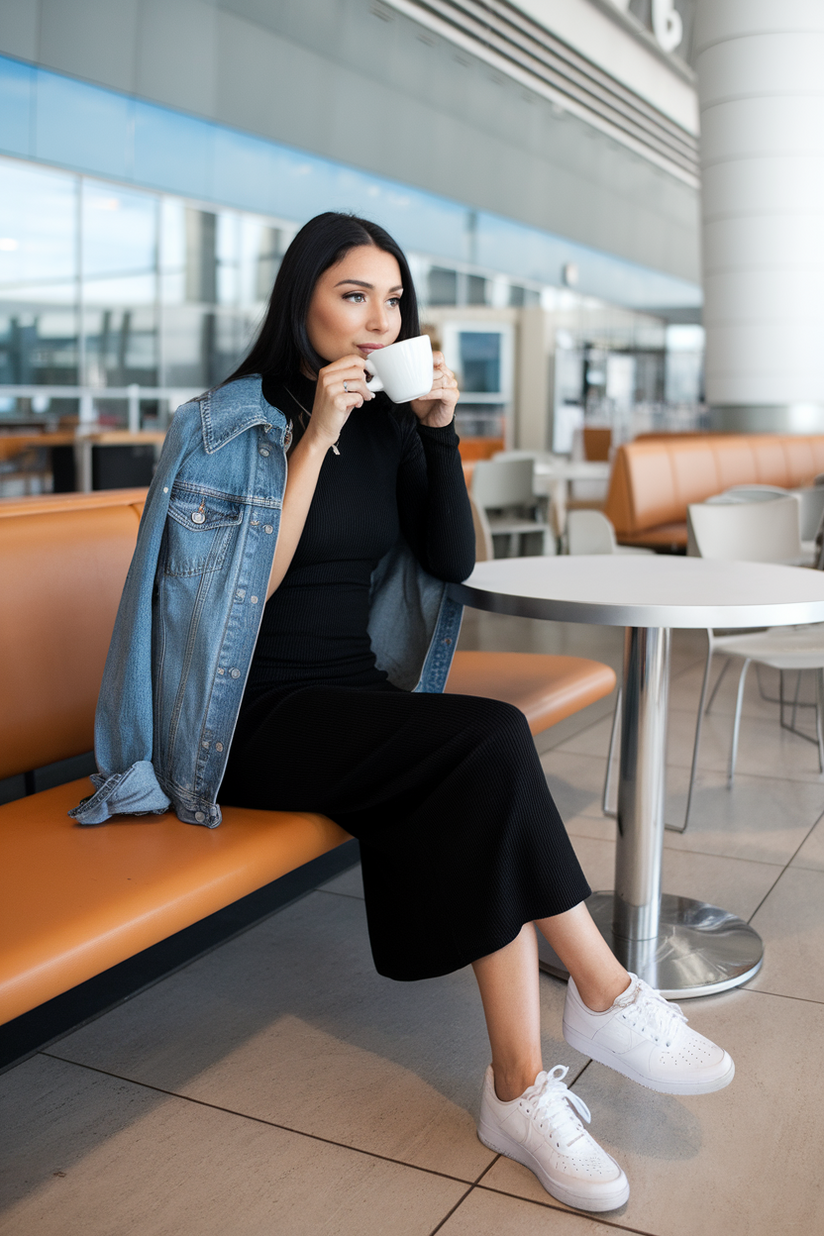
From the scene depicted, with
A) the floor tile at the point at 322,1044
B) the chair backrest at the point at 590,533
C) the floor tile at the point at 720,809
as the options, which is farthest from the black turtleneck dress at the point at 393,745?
the chair backrest at the point at 590,533

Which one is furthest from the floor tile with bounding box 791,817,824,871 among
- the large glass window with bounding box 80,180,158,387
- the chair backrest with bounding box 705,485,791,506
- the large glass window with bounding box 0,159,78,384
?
the large glass window with bounding box 80,180,158,387

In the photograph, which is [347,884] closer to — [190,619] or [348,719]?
[348,719]

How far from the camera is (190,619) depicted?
5.27ft

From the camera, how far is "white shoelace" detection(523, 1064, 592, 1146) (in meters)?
1.41

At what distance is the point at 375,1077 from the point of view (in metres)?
1.68

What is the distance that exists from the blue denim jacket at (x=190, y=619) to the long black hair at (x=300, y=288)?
0.20 meters

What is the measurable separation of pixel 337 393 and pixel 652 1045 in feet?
3.37

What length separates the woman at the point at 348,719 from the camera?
57.8 inches

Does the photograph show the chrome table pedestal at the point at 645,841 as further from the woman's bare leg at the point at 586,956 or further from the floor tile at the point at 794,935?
the woman's bare leg at the point at 586,956

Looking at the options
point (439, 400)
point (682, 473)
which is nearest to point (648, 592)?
point (439, 400)

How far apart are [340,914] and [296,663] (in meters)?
0.75

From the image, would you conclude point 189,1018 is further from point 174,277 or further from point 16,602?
point 174,277

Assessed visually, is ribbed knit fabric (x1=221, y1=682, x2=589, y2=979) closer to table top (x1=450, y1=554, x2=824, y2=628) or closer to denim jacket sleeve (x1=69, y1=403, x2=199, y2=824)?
denim jacket sleeve (x1=69, y1=403, x2=199, y2=824)

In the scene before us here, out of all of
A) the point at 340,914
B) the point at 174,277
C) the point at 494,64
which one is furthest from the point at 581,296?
the point at 340,914
